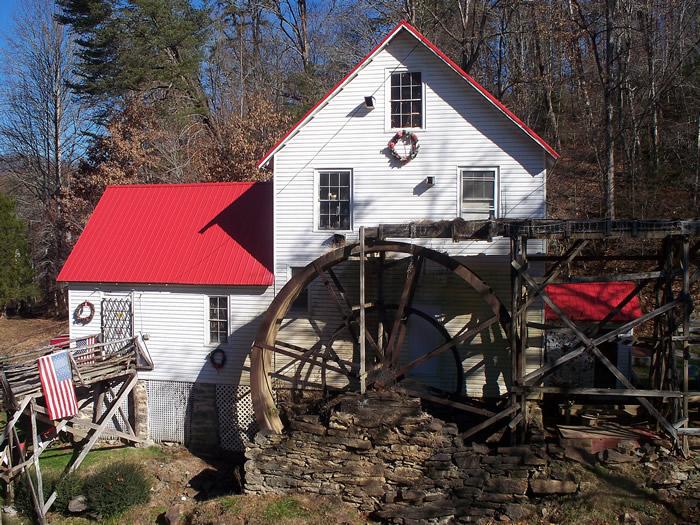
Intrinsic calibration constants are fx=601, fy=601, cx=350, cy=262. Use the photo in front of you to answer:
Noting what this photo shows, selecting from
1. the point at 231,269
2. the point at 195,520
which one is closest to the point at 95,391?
the point at 231,269

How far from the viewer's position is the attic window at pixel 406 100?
44.9ft

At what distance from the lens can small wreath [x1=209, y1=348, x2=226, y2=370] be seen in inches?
588

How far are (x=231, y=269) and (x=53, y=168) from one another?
22809mm

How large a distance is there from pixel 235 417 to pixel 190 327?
8.30 ft

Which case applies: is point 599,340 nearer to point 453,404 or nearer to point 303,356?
point 453,404

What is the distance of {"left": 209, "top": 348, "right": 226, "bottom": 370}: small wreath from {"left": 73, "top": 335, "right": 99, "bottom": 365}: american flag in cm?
281

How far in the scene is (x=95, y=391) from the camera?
50.6ft

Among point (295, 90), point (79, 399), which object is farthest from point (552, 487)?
point (295, 90)

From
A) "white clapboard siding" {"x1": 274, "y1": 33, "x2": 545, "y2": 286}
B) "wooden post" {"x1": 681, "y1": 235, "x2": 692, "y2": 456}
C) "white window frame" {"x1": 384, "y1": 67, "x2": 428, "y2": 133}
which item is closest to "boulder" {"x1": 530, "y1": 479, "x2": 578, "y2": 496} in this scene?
"wooden post" {"x1": 681, "y1": 235, "x2": 692, "y2": 456}

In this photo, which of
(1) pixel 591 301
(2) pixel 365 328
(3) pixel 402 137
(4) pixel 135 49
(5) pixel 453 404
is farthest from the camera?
(4) pixel 135 49

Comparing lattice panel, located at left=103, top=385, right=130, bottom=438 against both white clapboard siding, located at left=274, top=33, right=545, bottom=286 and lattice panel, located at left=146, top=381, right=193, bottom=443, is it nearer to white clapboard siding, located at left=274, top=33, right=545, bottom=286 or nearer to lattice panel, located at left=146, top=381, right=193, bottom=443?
lattice panel, located at left=146, top=381, right=193, bottom=443

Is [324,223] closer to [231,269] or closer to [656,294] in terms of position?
[231,269]

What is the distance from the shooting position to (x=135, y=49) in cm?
2572

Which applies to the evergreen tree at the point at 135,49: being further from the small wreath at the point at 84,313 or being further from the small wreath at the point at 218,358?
the small wreath at the point at 218,358
